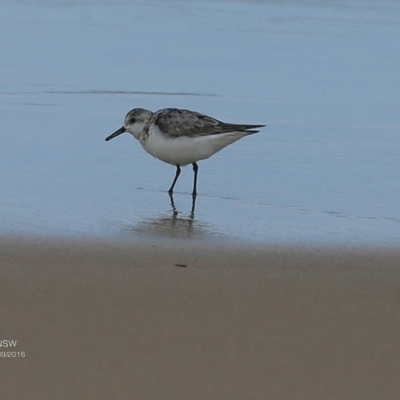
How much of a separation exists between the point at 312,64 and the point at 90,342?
8.59m

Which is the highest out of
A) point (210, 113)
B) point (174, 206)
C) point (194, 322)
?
point (194, 322)

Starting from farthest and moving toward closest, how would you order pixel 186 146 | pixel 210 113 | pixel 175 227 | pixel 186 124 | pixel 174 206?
pixel 210 113, pixel 186 124, pixel 186 146, pixel 174 206, pixel 175 227

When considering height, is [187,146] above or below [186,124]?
below

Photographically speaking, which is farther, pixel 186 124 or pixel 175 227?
pixel 186 124

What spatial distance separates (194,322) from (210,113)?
574cm

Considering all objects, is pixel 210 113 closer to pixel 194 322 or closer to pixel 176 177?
pixel 176 177

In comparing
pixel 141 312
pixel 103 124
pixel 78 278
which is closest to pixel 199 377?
pixel 141 312

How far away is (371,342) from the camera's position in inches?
138

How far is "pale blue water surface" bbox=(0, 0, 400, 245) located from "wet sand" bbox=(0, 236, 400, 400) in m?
0.64

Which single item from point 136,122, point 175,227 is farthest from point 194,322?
point 136,122

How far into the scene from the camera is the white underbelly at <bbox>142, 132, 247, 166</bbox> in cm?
711

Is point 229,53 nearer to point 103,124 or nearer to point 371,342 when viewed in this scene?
point 103,124

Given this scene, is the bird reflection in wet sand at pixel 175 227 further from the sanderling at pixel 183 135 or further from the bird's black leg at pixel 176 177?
the sanderling at pixel 183 135

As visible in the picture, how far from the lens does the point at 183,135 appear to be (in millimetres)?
7234
